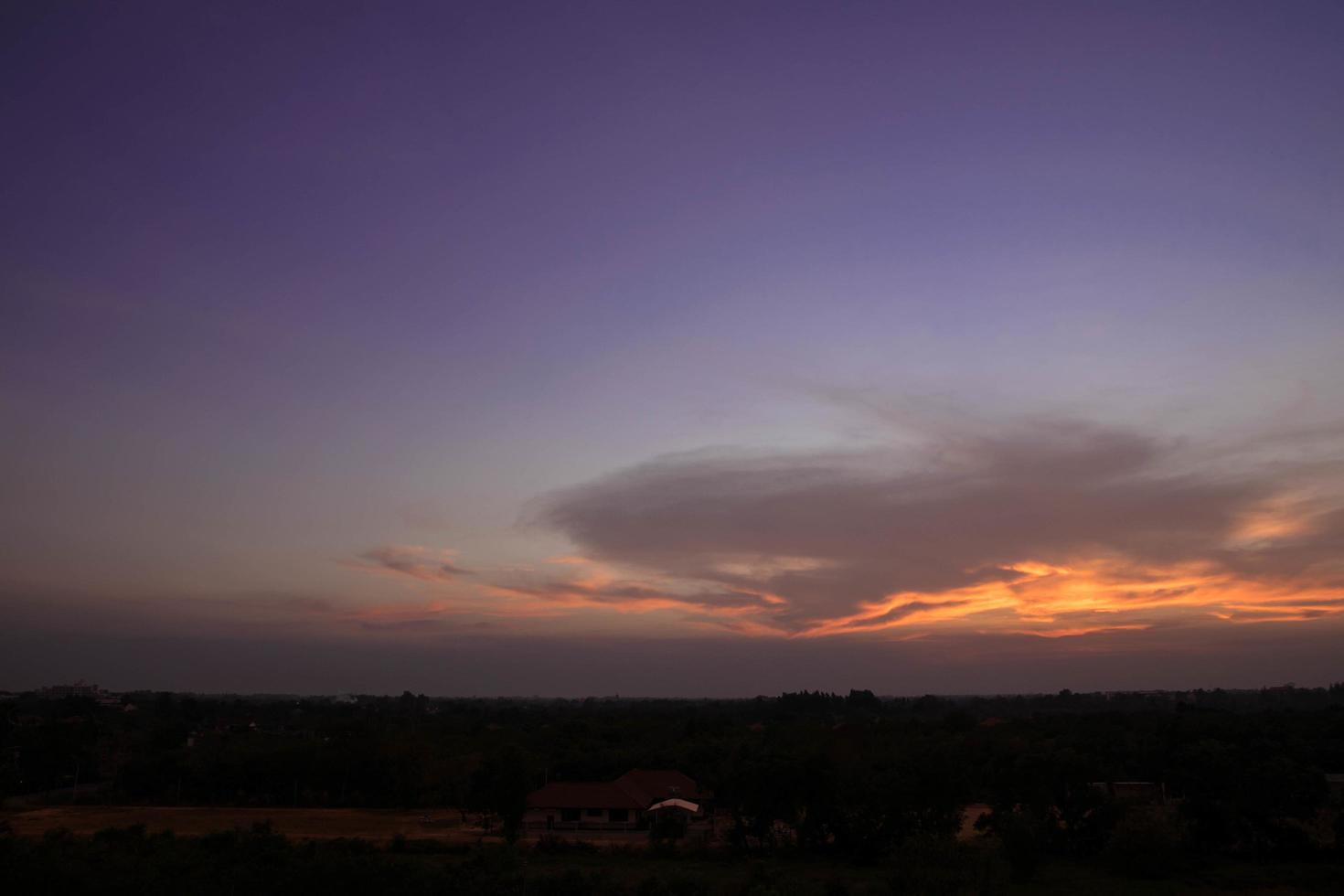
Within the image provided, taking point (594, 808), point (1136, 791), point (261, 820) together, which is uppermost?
point (1136, 791)

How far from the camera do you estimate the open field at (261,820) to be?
4516 cm

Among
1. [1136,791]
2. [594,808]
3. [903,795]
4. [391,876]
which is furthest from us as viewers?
[594,808]

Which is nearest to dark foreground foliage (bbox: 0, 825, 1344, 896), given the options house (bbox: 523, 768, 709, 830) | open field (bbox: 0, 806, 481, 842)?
open field (bbox: 0, 806, 481, 842)

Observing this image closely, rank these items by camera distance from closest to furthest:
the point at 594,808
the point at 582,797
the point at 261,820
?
the point at 594,808
the point at 582,797
the point at 261,820

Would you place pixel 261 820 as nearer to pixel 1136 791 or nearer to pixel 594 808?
pixel 594 808

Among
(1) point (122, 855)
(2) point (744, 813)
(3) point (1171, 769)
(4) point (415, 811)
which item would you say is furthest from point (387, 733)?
(3) point (1171, 769)

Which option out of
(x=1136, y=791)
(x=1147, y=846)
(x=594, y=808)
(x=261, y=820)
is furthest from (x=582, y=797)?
(x=1136, y=791)

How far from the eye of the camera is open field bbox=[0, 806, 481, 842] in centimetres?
4516

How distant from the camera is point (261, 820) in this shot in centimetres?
5081

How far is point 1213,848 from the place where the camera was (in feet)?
126

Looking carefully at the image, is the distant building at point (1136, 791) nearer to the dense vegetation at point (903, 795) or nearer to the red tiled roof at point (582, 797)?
the dense vegetation at point (903, 795)

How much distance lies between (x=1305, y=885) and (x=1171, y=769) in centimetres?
1024

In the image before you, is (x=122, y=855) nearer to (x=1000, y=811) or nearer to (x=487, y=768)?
(x=487, y=768)

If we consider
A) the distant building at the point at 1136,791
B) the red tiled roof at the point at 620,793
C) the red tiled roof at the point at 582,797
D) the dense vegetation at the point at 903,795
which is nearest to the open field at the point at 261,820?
the dense vegetation at the point at 903,795
